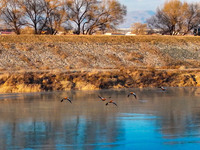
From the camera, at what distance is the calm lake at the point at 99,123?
15102 millimetres

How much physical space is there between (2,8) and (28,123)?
184 ft

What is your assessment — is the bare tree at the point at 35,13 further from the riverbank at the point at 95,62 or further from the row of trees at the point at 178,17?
the row of trees at the point at 178,17

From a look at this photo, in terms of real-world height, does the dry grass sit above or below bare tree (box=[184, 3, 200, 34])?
below

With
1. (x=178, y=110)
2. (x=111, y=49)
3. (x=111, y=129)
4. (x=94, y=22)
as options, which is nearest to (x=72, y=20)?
(x=94, y=22)

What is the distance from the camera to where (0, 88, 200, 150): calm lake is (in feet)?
49.5

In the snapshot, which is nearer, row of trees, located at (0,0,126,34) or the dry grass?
the dry grass

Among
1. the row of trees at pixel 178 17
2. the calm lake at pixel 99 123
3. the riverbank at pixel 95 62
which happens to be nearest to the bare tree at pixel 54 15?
the riverbank at pixel 95 62

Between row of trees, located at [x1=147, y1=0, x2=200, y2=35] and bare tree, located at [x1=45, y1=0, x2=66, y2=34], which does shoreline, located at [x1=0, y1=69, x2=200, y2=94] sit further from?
row of trees, located at [x1=147, y1=0, x2=200, y2=35]

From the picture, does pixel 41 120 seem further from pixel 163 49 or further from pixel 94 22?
pixel 94 22

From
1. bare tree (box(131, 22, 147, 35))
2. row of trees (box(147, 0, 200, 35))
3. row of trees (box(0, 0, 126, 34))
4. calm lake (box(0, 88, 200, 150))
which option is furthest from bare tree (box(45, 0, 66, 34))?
calm lake (box(0, 88, 200, 150))

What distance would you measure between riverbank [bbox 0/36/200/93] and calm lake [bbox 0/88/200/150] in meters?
7.06

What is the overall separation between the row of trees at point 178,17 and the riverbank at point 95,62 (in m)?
17.2

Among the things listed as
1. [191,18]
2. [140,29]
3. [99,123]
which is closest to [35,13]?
[191,18]

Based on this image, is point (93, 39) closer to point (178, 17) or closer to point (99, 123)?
point (178, 17)
